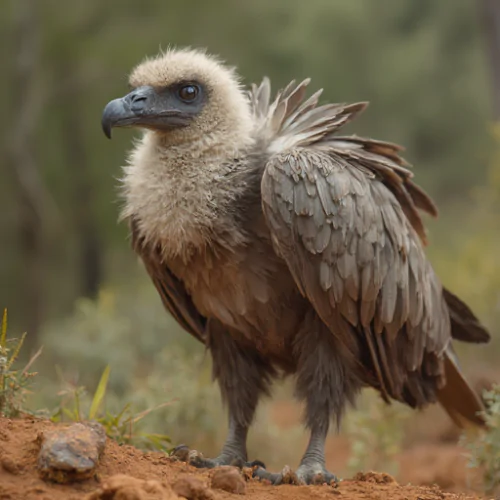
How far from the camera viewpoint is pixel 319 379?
4359mm

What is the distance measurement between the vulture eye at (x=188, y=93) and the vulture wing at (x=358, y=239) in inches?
17.2

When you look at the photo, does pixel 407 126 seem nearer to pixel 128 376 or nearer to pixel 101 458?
pixel 128 376

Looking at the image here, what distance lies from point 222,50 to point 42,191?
4.12m

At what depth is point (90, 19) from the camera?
1464 cm

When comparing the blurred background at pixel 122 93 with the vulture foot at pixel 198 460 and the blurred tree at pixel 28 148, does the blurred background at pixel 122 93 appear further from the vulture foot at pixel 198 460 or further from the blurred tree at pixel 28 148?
the vulture foot at pixel 198 460

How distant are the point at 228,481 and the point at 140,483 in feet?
2.02

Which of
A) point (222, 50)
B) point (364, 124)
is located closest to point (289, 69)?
point (222, 50)

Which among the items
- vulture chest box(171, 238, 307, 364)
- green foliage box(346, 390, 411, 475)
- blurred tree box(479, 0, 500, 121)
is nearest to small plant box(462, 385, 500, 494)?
vulture chest box(171, 238, 307, 364)

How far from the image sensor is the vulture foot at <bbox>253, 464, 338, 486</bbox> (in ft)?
13.1

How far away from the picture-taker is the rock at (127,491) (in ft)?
9.32

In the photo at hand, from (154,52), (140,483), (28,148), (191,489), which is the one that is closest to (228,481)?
(191,489)

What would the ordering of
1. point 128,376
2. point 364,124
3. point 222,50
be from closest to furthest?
point 128,376, point 222,50, point 364,124

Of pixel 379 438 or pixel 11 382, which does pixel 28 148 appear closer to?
pixel 379 438

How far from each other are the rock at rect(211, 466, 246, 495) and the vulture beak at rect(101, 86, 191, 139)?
5.95 ft
